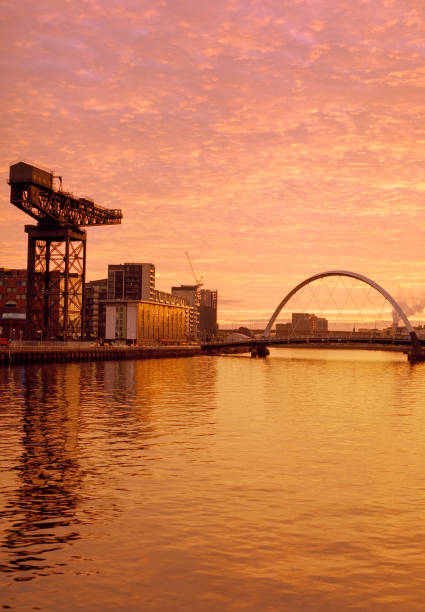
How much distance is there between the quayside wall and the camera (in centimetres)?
11431

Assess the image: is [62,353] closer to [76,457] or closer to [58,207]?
[58,207]

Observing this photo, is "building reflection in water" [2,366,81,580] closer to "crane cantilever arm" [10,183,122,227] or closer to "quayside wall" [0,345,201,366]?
"quayside wall" [0,345,201,366]

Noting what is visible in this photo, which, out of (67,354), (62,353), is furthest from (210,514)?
(67,354)

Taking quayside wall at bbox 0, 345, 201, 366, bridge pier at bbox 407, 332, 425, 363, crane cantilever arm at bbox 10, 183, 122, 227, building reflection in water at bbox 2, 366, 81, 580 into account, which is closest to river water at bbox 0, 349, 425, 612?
building reflection in water at bbox 2, 366, 81, 580

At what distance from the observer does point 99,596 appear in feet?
47.9

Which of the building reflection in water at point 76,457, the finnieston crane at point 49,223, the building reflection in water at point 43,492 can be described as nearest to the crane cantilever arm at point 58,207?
the finnieston crane at point 49,223

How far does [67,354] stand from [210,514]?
11395 cm

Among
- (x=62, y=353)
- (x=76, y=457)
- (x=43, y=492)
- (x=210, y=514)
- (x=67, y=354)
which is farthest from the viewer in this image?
(x=67, y=354)

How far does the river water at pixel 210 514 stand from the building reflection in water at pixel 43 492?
7 centimetres

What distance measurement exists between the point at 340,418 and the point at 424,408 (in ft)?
41.1

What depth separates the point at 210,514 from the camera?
21.2 meters

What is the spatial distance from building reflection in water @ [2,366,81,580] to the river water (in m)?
0.07

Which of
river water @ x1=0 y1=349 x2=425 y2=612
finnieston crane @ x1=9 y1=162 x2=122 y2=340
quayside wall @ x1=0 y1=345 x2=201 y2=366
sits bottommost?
river water @ x1=0 y1=349 x2=425 y2=612

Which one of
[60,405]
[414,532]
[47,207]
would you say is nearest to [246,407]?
[60,405]
